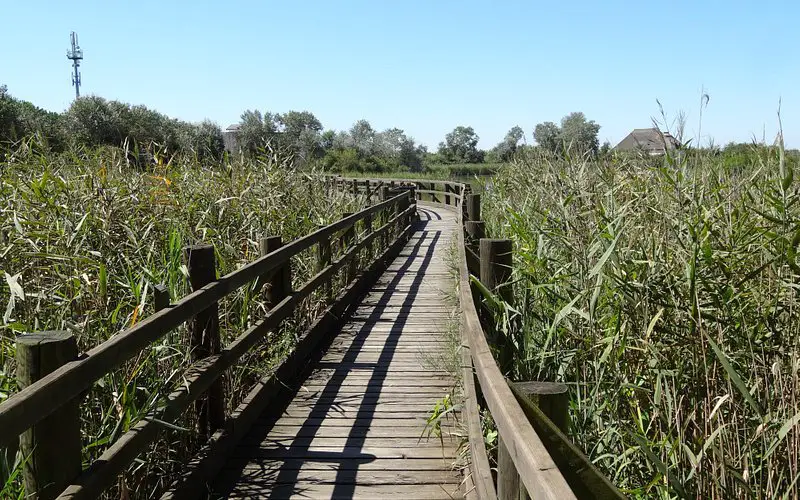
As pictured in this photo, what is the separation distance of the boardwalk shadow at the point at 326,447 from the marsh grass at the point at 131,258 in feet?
1.10

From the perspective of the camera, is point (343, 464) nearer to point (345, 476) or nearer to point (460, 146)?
point (345, 476)

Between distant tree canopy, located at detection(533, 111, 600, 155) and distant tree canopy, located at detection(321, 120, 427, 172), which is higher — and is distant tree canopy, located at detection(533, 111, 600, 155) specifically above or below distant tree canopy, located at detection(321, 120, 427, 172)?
below

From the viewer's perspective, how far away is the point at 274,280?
16.6 feet

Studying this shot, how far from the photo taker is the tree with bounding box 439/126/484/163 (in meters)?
96.6

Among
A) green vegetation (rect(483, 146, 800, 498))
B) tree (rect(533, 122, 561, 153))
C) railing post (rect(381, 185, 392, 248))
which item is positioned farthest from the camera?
railing post (rect(381, 185, 392, 248))

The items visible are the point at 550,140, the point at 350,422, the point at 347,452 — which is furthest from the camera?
the point at 550,140

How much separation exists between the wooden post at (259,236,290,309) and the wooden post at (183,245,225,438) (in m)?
1.22

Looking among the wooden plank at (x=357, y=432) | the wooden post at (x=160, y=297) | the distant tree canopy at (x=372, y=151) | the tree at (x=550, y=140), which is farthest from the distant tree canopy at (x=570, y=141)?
the distant tree canopy at (x=372, y=151)

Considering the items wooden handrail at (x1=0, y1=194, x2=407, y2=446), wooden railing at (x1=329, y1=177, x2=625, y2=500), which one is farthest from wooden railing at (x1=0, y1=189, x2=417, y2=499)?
wooden railing at (x1=329, y1=177, x2=625, y2=500)

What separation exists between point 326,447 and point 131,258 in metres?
1.88

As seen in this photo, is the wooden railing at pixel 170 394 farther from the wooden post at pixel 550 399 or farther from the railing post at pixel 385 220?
the railing post at pixel 385 220

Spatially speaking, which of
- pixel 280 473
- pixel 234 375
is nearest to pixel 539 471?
pixel 280 473

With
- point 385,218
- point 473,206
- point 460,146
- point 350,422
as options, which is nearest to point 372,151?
point 460,146

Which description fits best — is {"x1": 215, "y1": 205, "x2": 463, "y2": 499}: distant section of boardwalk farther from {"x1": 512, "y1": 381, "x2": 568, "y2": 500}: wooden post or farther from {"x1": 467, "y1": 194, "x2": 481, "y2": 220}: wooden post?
{"x1": 467, "y1": 194, "x2": 481, "y2": 220}: wooden post
